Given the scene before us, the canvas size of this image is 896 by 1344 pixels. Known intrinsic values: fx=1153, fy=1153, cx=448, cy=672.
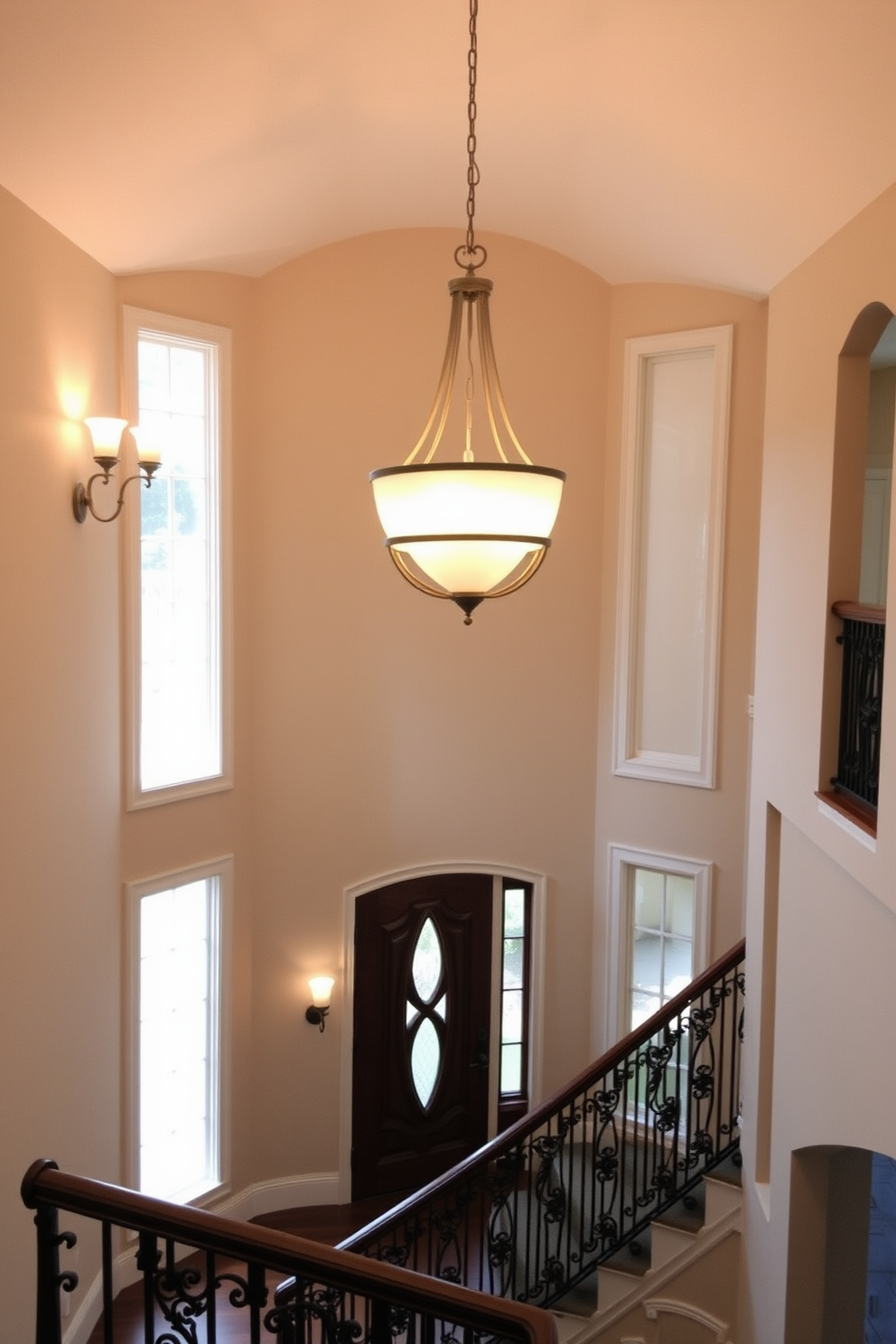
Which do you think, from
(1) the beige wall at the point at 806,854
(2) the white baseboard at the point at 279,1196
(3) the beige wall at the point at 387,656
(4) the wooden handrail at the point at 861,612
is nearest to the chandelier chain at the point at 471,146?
(1) the beige wall at the point at 806,854

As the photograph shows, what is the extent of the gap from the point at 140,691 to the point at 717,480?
12.6ft

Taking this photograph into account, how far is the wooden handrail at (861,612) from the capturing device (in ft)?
13.3

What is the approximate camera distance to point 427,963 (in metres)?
8.30

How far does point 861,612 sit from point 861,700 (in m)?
0.33

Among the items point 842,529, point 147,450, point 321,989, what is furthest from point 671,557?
point 321,989

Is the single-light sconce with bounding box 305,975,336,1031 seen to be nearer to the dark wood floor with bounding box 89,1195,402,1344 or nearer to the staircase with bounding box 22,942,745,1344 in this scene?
the dark wood floor with bounding box 89,1195,402,1344

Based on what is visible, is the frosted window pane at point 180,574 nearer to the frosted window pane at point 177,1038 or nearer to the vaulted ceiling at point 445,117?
the vaulted ceiling at point 445,117

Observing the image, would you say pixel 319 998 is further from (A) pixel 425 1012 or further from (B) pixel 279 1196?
(B) pixel 279 1196

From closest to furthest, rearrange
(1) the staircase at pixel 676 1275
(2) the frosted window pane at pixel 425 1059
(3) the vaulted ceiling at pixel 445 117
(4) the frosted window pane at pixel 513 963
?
1. (3) the vaulted ceiling at pixel 445 117
2. (1) the staircase at pixel 676 1275
3. (2) the frosted window pane at pixel 425 1059
4. (4) the frosted window pane at pixel 513 963

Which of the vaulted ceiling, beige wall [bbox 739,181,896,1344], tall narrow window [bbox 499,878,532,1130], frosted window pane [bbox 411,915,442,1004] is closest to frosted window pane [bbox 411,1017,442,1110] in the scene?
frosted window pane [bbox 411,915,442,1004]

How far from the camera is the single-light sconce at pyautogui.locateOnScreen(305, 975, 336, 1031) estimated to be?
7805 millimetres

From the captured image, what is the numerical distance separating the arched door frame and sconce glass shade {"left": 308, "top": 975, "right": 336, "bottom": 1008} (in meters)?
0.14

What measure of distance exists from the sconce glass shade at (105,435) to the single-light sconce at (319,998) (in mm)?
3925

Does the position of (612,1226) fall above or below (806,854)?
below
